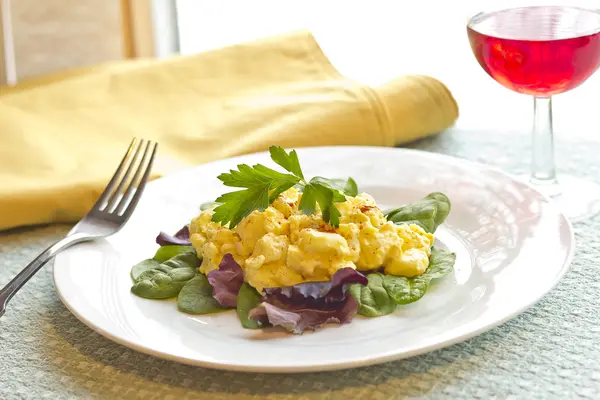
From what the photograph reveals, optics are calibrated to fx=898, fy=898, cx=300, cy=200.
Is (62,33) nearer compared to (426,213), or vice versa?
(426,213)

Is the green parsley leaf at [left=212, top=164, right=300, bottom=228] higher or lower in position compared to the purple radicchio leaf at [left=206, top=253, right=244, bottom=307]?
higher

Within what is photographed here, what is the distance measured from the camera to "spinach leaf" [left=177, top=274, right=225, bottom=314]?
50.6 inches

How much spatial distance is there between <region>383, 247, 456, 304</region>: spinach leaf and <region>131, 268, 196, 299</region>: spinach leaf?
0.31 m

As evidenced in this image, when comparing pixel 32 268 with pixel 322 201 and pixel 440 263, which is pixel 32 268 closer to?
pixel 322 201

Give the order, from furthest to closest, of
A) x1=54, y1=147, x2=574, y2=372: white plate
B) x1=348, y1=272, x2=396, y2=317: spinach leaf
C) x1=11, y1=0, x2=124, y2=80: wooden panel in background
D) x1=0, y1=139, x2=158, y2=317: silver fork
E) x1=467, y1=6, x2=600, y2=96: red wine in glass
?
x1=11, y1=0, x2=124, y2=80: wooden panel in background → x1=467, y1=6, x2=600, y2=96: red wine in glass → x1=0, y1=139, x2=158, y2=317: silver fork → x1=348, y1=272, x2=396, y2=317: spinach leaf → x1=54, y1=147, x2=574, y2=372: white plate

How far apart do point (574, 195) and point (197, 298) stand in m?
0.82

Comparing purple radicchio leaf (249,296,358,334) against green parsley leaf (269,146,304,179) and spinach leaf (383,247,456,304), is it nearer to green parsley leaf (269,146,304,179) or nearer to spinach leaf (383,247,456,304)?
spinach leaf (383,247,456,304)

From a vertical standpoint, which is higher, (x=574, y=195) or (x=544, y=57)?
(x=544, y=57)

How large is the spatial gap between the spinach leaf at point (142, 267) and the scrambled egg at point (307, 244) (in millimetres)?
87

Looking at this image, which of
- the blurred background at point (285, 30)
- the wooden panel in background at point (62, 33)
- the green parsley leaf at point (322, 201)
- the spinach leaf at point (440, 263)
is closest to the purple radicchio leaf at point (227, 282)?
the green parsley leaf at point (322, 201)

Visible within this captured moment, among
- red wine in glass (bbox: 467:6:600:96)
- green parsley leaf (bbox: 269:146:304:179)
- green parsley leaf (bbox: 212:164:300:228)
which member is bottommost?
green parsley leaf (bbox: 212:164:300:228)

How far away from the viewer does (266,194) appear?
1.35m

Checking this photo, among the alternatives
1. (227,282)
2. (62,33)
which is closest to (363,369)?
(227,282)

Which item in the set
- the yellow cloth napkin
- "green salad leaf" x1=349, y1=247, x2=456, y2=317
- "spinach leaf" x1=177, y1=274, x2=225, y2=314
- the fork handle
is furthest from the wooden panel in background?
"green salad leaf" x1=349, y1=247, x2=456, y2=317
